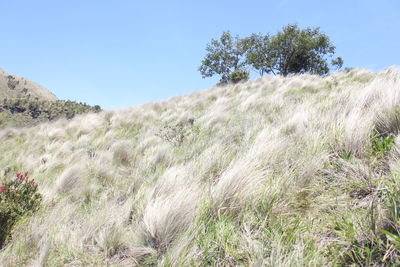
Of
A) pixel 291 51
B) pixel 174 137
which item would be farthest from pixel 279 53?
pixel 174 137

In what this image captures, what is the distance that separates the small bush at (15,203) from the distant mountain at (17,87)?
410 feet

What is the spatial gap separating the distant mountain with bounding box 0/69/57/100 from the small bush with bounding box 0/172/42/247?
125m

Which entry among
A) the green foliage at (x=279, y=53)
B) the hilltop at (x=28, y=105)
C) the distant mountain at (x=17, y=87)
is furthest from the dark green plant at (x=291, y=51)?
the distant mountain at (x=17, y=87)

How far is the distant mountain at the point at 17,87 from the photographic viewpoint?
105975mm

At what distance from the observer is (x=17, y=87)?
114562 mm

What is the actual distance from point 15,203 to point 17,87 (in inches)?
5670

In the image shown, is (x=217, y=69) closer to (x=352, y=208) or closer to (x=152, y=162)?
(x=152, y=162)

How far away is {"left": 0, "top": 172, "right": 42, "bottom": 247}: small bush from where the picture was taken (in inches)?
→ 95.1

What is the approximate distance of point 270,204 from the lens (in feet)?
6.23

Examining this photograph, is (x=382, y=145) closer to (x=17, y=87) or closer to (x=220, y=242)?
(x=220, y=242)

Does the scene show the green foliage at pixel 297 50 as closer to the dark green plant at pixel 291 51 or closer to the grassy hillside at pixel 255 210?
the dark green plant at pixel 291 51

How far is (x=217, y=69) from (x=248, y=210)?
31977mm

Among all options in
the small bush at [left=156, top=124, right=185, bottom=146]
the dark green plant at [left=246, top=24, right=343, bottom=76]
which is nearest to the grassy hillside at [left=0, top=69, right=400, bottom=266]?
the small bush at [left=156, top=124, right=185, bottom=146]

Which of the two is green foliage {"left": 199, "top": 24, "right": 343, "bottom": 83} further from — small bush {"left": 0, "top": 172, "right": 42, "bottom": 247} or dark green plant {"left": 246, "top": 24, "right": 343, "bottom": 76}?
small bush {"left": 0, "top": 172, "right": 42, "bottom": 247}
